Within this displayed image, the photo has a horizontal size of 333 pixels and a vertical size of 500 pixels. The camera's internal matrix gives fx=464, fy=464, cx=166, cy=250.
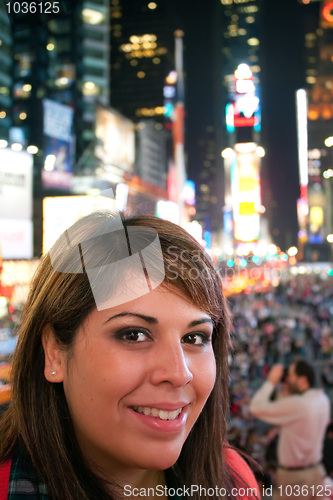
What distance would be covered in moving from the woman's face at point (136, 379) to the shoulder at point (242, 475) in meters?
0.42

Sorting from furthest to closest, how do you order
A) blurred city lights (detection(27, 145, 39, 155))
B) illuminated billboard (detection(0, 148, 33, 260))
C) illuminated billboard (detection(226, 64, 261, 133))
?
illuminated billboard (detection(0, 148, 33, 260)), blurred city lights (detection(27, 145, 39, 155)), illuminated billboard (detection(226, 64, 261, 133))

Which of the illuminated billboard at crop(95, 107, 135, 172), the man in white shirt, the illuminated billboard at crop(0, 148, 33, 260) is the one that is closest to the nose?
the man in white shirt

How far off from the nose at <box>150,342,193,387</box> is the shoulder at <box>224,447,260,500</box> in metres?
0.52

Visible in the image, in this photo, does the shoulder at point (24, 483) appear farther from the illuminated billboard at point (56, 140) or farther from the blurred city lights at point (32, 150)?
the illuminated billboard at point (56, 140)

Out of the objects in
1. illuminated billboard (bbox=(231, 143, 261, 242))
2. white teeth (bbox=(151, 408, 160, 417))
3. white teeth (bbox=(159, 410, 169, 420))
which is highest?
white teeth (bbox=(151, 408, 160, 417))

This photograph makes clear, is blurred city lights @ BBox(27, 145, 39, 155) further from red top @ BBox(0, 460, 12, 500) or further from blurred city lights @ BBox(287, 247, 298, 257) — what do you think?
red top @ BBox(0, 460, 12, 500)

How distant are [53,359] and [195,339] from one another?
0.27m

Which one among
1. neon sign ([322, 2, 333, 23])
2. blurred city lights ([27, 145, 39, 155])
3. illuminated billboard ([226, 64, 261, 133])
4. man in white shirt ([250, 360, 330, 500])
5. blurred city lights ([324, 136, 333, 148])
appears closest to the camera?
man in white shirt ([250, 360, 330, 500])

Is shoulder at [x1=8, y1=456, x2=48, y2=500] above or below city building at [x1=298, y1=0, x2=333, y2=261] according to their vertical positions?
below

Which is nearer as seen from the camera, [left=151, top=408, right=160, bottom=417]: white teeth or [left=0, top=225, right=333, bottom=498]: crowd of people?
[left=151, top=408, right=160, bottom=417]: white teeth

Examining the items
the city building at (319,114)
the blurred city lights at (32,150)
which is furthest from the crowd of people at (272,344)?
the blurred city lights at (32,150)

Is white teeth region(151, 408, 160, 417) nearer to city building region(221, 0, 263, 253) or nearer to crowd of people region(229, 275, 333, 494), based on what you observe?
crowd of people region(229, 275, 333, 494)

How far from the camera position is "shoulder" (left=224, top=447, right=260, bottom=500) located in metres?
1.13

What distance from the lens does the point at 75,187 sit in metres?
17.2
